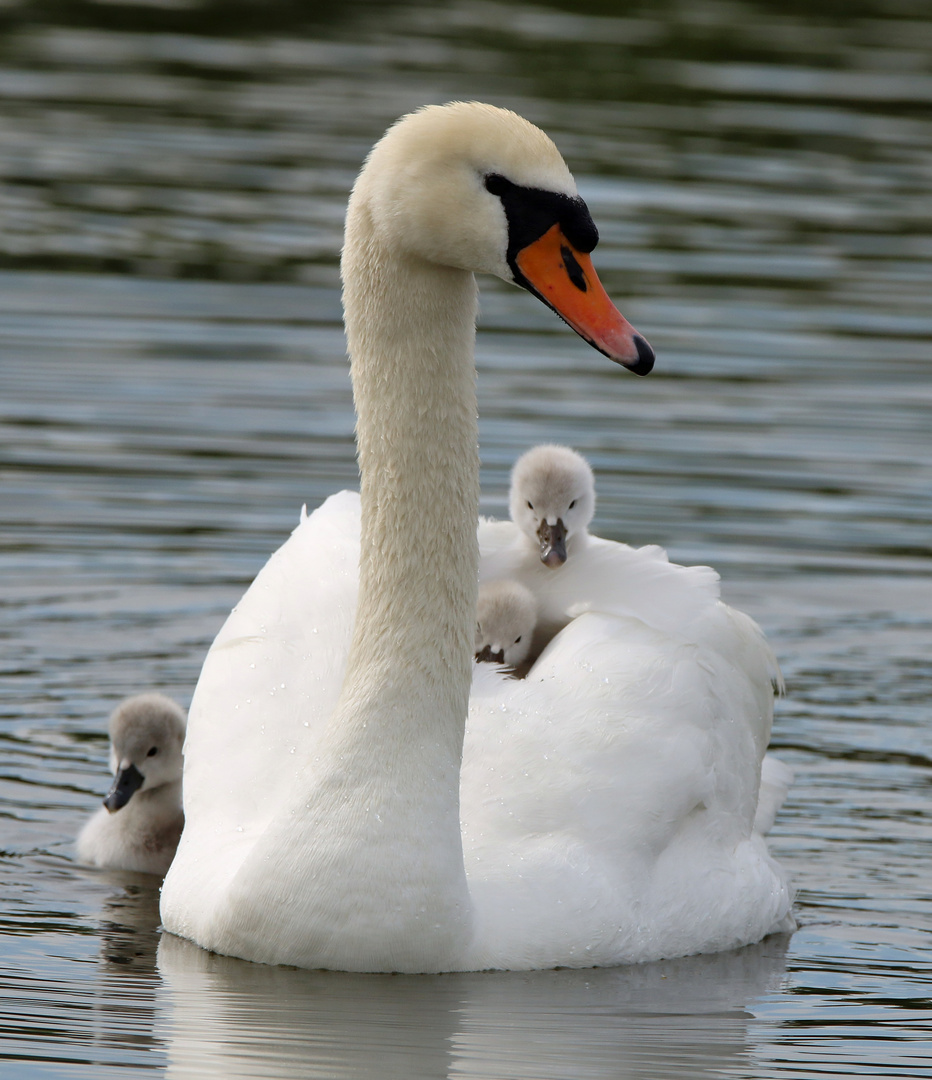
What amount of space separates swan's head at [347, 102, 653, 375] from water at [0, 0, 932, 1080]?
193 cm

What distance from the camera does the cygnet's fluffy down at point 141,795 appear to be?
8484 millimetres

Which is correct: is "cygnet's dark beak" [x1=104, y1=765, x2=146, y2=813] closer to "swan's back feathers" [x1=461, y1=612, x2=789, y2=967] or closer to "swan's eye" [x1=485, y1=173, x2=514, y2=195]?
"swan's back feathers" [x1=461, y1=612, x2=789, y2=967]

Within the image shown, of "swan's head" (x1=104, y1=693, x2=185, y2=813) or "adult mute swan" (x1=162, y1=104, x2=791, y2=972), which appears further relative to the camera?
"swan's head" (x1=104, y1=693, x2=185, y2=813)

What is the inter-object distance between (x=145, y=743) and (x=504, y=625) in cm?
162

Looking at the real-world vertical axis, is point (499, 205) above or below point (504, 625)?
above

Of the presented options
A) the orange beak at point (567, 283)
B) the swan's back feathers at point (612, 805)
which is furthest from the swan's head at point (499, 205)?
the swan's back feathers at point (612, 805)

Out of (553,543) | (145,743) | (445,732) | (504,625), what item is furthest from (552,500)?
(445,732)

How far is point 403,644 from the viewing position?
6.75m

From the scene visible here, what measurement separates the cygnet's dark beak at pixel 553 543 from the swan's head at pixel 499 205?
1.90 m

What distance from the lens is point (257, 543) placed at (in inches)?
470

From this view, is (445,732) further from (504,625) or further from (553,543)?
(553,543)

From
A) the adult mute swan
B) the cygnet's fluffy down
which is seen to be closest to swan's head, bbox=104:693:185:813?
the cygnet's fluffy down

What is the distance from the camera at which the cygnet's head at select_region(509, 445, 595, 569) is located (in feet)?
27.1

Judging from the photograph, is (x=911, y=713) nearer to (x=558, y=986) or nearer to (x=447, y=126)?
(x=558, y=986)
